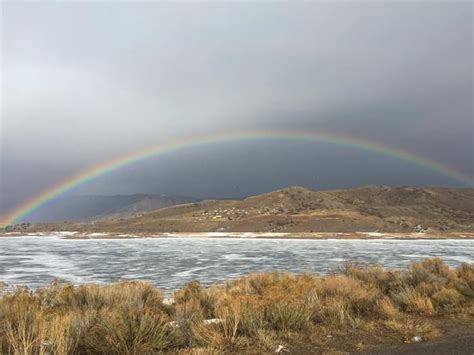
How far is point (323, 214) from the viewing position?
3844 inches

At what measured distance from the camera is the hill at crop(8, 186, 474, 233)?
294 ft

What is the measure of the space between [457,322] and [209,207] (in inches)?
5330

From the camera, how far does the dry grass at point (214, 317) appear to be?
6.65m

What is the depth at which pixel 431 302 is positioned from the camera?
10.6 meters

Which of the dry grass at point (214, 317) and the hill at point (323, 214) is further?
the hill at point (323, 214)

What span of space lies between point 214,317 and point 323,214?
90.9m

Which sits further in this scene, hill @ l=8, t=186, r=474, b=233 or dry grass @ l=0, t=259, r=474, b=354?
hill @ l=8, t=186, r=474, b=233

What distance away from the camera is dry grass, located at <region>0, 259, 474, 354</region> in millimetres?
6648

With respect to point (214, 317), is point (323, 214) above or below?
below

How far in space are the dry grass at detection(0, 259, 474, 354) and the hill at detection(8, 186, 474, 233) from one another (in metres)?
73.5

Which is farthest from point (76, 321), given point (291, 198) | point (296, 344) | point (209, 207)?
point (209, 207)

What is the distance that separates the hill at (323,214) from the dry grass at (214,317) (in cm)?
7351

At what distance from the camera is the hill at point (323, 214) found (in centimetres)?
8975

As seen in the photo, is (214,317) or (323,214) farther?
(323,214)
